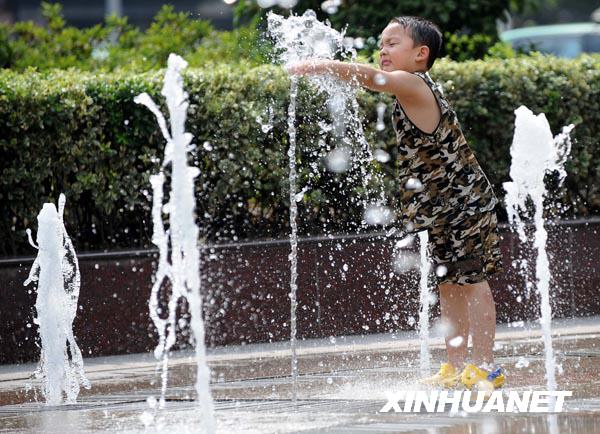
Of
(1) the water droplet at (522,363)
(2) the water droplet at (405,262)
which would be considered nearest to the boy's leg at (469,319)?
(1) the water droplet at (522,363)

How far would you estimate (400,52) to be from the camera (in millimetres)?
5570

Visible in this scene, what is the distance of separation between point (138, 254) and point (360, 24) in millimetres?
3715

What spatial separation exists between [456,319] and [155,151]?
117 inches

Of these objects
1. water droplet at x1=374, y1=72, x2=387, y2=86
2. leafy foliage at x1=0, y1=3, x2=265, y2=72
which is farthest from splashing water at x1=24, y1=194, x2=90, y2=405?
leafy foliage at x1=0, y1=3, x2=265, y2=72

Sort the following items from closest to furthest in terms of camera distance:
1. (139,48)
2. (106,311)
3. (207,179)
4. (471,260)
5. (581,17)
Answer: (471,260) → (106,311) → (207,179) → (139,48) → (581,17)

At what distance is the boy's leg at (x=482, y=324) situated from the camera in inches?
213

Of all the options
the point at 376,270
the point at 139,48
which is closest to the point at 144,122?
the point at 376,270

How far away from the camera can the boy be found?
5410 millimetres

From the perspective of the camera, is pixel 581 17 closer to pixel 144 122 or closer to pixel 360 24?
pixel 360 24

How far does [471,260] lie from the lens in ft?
18.0

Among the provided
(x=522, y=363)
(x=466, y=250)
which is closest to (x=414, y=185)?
(x=466, y=250)

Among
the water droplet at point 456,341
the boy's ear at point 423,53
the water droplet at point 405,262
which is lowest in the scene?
the water droplet at point 456,341

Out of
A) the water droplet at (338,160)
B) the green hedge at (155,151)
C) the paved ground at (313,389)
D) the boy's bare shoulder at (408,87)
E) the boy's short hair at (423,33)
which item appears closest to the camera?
the paved ground at (313,389)

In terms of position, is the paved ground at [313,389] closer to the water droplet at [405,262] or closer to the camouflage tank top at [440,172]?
the water droplet at [405,262]
